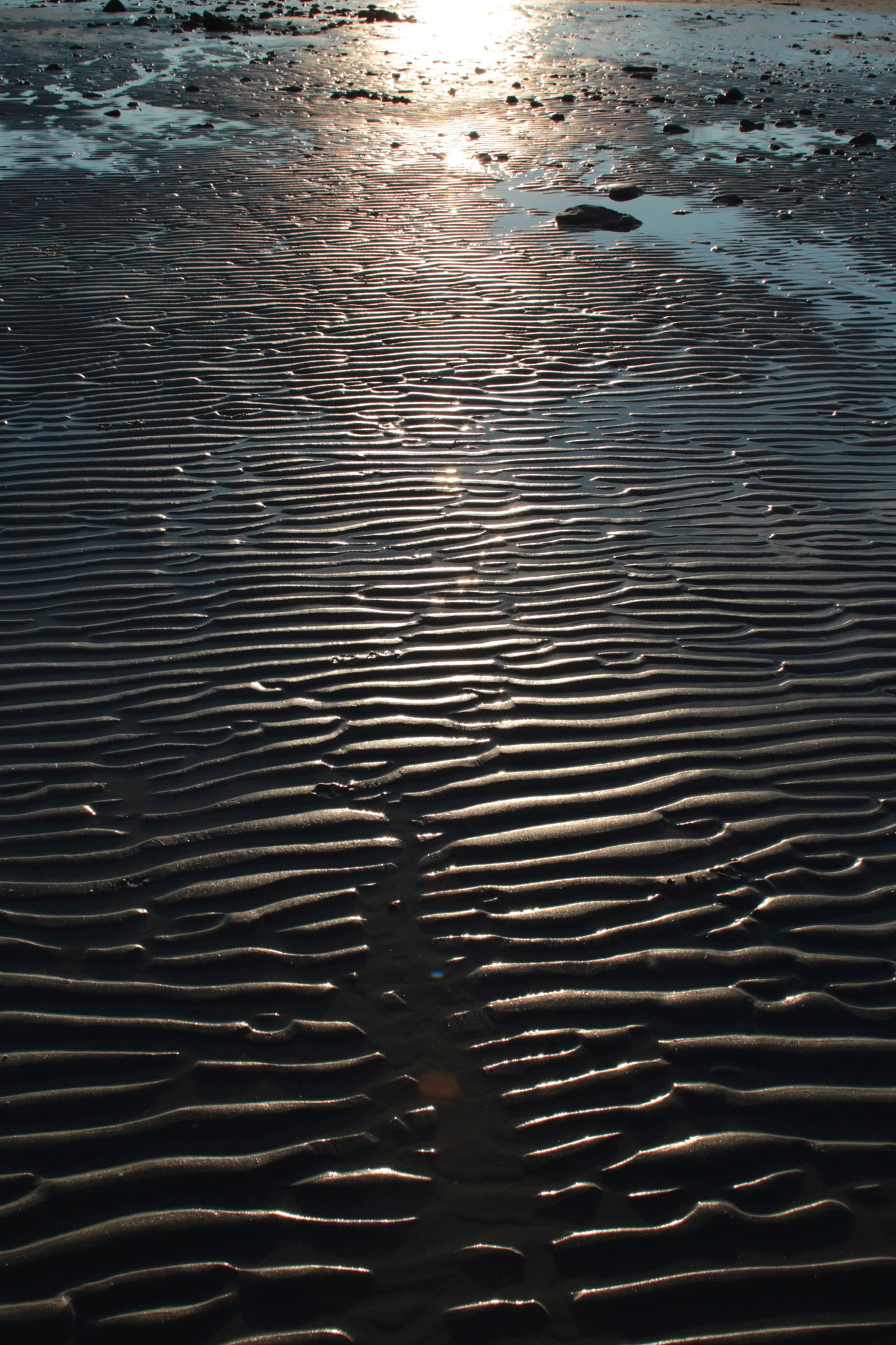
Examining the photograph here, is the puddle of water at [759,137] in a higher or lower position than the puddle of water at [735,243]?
higher

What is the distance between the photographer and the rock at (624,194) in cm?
1429

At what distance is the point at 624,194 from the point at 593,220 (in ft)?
6.85

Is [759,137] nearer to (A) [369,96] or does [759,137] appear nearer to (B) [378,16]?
(A) [369,96]

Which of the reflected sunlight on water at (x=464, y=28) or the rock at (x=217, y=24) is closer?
the reflected sunlight on water at (x=464, y=28)

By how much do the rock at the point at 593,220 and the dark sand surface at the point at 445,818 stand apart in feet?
10.6

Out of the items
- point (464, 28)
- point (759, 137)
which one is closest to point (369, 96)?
point (759, 137)

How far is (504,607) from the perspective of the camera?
5168 millimetres

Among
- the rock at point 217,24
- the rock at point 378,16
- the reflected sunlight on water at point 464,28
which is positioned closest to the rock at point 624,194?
the reflected sunlight on water at point 464,28

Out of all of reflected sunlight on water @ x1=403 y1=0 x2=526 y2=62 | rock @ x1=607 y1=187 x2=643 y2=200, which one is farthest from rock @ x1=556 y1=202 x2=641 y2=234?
reflected sunlight on water @ x1=403 y1=0 x2=526 y2=62

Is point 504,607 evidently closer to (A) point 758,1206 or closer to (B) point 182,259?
(A) point 758,1206

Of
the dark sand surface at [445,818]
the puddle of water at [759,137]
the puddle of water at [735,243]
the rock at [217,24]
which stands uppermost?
the rock at [217,24]

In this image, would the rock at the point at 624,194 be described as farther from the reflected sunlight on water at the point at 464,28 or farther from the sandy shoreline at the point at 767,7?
the sandy shoreline at the point at 767,7

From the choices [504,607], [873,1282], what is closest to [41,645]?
[504,607]

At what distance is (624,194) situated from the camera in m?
14.3
